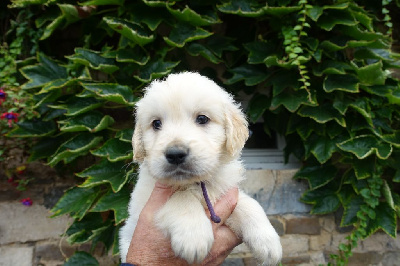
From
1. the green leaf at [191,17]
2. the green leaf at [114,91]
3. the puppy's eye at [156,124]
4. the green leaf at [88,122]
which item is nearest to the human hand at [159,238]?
the puppy's eye at [156,124]

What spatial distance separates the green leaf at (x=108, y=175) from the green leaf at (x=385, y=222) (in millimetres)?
2428

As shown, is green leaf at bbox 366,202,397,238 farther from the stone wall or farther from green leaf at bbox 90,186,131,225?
green leaf at bbox 90,186,131,225

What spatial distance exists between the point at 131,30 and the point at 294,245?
9.08 feet

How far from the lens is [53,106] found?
2.97m

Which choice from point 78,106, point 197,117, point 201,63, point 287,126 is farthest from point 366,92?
point 78,106

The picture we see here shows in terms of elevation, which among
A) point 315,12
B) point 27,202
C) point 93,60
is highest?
point 315,12

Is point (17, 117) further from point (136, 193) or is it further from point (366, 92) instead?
point (366, 92)

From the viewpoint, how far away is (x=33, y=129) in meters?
3.20

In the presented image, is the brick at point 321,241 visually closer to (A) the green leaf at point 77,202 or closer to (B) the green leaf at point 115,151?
(B) the green leaf at point 115,151

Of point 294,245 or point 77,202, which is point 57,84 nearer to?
point 77,202

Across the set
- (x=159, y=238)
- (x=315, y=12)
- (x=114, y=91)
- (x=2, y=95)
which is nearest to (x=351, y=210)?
(x=315, y=12)

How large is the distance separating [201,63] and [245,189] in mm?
1506

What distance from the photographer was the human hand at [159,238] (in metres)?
1.80

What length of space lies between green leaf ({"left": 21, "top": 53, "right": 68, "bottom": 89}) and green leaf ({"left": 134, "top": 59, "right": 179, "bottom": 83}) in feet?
2.44
